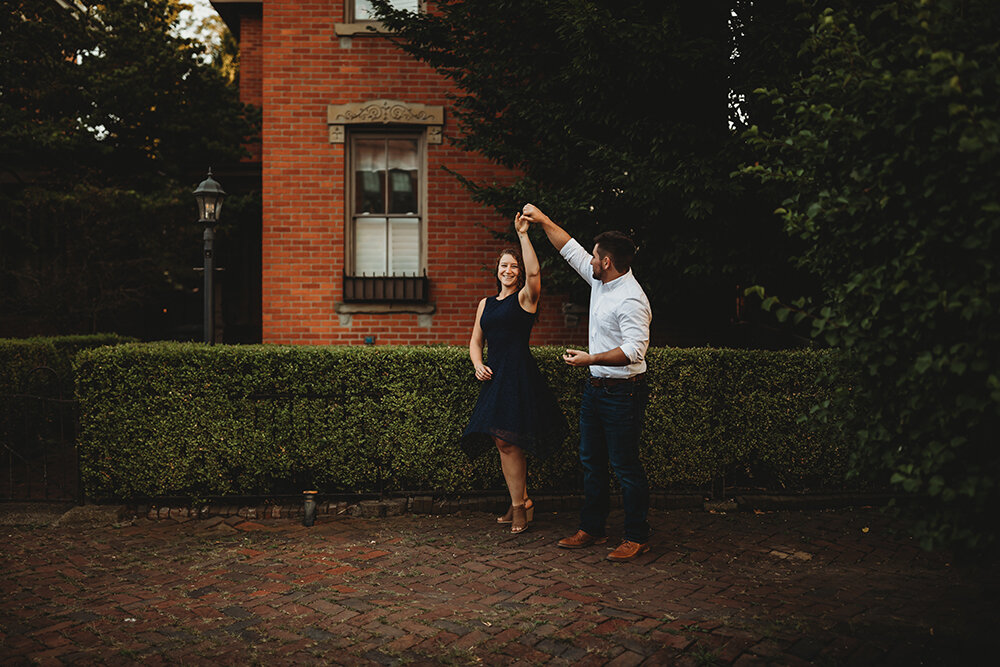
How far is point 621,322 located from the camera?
4.54 meters

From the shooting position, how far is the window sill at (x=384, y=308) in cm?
901

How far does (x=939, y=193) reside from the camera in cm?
256

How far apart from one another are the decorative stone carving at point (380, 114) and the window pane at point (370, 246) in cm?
107

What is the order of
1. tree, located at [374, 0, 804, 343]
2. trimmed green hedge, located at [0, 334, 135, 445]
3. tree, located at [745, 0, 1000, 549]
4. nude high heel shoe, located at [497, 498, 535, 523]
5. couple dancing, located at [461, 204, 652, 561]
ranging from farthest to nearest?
trimmed green hedge, located at [0, 334, 135, 445]
tree, located at [374, 0, 804, 343]
nude high heel shoe, located at [497, 498, 535, 523]
couple dancing, located at [461, 204, 652, 561]
tree, located at [745, 0, 1000, 549]

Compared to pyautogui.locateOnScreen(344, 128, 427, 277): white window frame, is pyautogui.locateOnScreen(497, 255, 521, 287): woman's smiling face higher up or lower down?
lower down

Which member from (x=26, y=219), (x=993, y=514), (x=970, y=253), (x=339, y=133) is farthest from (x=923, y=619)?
(x=26, y=219)

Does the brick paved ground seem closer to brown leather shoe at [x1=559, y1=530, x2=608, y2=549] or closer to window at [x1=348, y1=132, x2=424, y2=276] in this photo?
A: brown leather shoe at [x1=559, y1=530, x2=608, y2=549]

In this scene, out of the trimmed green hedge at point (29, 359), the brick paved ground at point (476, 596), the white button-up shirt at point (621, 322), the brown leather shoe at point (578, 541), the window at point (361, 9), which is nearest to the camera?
the brick paved ground at point (476, 596)

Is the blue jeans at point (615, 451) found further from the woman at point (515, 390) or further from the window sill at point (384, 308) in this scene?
the window sill at point (384, 308)

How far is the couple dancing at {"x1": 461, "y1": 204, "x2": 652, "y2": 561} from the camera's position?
15.1 feet

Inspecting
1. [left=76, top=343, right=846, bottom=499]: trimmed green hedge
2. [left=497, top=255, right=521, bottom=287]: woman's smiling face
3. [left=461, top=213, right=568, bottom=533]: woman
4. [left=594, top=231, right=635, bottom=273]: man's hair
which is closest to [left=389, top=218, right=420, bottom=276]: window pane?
[left=76, top=343, right=846, bottom=499]: trimmed green hedge

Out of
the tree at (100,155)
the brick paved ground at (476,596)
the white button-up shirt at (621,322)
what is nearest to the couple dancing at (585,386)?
the white button-up shirt at (621,322)

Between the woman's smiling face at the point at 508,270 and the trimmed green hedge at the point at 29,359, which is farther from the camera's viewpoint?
the trimmed green hedge at the point at 29,359

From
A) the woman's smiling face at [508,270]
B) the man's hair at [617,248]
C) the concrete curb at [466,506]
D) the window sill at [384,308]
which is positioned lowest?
the concrete curb at [466,506]
